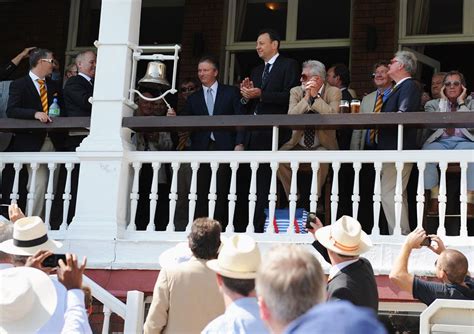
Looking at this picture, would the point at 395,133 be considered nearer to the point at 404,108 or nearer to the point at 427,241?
the point at 404,108

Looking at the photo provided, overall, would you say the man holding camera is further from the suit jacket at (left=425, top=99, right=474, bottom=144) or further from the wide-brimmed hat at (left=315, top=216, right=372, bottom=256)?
the suit jacket at (left=425, top=99, right=474, bottom=144)

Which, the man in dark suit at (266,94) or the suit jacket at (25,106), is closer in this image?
the man in dark suit at (266,94)

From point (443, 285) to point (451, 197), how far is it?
265 cm

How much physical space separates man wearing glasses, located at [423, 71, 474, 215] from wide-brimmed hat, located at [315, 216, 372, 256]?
2620 mm

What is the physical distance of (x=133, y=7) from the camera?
27.2 ft

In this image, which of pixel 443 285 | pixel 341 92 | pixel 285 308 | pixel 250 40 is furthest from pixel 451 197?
pixel 285 308

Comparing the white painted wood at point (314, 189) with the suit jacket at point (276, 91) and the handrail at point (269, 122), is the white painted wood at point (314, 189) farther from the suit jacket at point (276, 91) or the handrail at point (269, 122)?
the suit jacket at point (276, 91)

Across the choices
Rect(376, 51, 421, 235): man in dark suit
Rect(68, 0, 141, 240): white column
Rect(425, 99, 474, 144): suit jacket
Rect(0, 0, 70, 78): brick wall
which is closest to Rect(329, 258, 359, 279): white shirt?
Rect(376, 51, 421, 235): man in dark suit

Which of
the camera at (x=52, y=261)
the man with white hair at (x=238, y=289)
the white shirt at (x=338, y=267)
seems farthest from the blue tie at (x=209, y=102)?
the man with white hair at (x=238, y=289)

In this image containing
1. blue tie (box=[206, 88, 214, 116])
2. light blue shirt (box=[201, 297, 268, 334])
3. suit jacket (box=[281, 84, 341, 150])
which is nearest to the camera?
light blue shirt (box=[201, 297, 268, 334])

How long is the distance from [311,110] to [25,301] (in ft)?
14.7

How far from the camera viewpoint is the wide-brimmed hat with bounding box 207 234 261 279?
390 centimetres

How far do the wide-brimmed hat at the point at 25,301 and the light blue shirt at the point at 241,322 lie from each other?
29.2 inches

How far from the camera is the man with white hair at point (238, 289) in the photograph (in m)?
3.71
